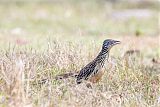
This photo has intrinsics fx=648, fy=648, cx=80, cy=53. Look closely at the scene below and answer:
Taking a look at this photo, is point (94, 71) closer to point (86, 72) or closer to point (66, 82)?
point (86, 72)

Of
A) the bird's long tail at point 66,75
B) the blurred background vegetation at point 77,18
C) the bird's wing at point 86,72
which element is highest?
the bird's wing at point 86,72

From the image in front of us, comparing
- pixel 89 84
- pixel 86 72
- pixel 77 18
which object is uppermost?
pixel 86 72

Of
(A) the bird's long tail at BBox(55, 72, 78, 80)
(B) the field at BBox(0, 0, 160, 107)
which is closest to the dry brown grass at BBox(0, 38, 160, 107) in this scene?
(B) the field at BBox(0, 0, 160, 107)

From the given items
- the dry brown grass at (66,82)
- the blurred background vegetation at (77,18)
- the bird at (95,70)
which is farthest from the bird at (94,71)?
the blurred background vegetation at (77,18)

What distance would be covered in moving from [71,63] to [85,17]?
1226cm

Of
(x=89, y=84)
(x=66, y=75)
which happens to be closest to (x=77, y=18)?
(x=66, y=75)

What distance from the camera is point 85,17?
21031 mm

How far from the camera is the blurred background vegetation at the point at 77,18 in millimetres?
16703

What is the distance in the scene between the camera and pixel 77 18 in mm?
20484

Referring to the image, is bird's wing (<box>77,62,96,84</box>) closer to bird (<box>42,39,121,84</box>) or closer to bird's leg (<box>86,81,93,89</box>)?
bird (<box>42,39,121,84</box>)

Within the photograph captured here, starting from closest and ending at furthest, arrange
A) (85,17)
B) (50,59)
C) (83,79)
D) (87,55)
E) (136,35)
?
(83,79)
(50,59)
(87,55)
(136,35)
(85,17)

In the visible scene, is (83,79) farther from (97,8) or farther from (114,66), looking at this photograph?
(97,8)

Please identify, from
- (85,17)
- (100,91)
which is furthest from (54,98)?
(85,17)

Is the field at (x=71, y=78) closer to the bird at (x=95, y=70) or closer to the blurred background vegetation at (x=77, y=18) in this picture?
the bird at (x=95, y=70)
